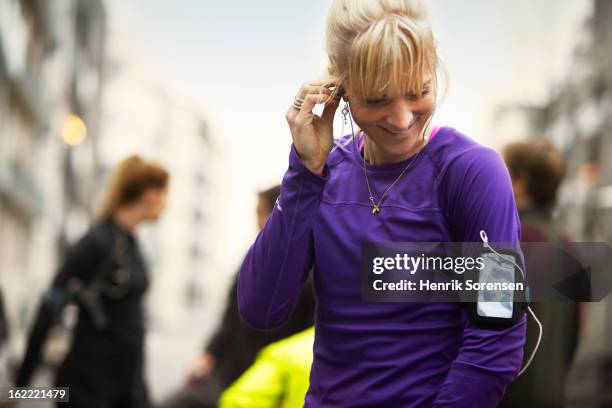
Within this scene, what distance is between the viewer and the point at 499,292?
0.98 meters

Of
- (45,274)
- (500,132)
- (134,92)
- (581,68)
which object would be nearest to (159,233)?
(134,92)

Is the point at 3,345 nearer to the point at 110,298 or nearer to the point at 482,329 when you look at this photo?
the point at 110,298

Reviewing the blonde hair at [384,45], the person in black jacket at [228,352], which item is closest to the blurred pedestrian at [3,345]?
the person in black jacket at [228,352]

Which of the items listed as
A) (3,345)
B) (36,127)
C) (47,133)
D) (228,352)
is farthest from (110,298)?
(47,133)

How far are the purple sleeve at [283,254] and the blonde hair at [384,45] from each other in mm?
132

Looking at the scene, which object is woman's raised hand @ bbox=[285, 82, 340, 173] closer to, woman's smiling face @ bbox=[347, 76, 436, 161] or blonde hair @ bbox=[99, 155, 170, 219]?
woman's smiling face @ bbox=[347, 76, 436, 161]

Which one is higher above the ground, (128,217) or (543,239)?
(543,239)

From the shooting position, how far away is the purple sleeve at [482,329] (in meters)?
0.93

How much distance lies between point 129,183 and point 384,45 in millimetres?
1920

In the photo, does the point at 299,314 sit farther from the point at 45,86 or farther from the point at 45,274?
the point at 45,274

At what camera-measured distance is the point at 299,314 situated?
2020mm

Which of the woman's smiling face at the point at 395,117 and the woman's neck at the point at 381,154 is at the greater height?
the woman's smiling face at the point at 395,117

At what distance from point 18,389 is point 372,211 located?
985 millimetres

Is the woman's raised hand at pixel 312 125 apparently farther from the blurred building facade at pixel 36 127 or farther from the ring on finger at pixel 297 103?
the blurred building facade at pixel 36 127
